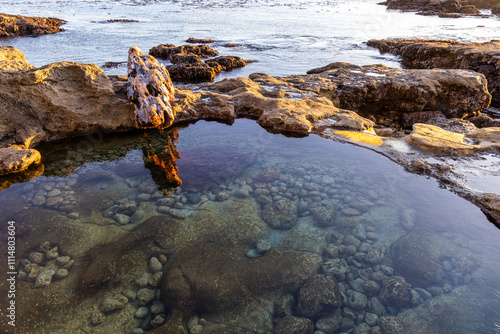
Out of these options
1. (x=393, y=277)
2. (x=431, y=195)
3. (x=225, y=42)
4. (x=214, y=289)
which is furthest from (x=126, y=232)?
(x=225, y=42)

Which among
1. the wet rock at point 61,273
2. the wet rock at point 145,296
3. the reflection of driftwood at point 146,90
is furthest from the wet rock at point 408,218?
the reflection of driftwood at point 146,90

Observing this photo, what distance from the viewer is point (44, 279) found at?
390cm

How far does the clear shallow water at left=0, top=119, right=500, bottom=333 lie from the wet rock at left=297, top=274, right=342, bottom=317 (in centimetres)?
7

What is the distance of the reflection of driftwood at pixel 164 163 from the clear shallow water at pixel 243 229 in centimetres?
4

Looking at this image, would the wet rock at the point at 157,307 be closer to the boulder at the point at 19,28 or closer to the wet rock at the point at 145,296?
the wet rock at the point at 145,296

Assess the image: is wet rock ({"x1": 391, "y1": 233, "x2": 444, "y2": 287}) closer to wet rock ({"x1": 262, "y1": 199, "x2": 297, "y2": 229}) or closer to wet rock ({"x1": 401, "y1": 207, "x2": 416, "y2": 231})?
wet rock ({"x1": 401, "y1": 207, "x2": 416, "y2": 231})

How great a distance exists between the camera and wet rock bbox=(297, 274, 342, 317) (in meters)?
3.70

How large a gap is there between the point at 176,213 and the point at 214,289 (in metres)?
1.79

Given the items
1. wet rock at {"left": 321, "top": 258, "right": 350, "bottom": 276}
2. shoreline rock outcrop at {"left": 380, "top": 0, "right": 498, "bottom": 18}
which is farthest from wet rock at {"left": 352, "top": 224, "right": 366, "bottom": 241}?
shoreline rock outcrop at {"left": 380, "top": 0, "right": 498, "bottom": 18}

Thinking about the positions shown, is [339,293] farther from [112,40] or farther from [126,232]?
[112,40]

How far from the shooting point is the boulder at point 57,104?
6.69 m

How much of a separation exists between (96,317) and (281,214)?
3.22 metres

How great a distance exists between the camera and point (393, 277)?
4.12m

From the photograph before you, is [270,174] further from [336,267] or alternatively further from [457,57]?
[457,57]
